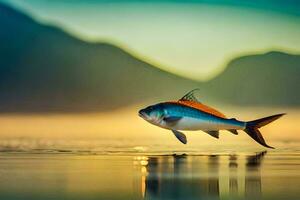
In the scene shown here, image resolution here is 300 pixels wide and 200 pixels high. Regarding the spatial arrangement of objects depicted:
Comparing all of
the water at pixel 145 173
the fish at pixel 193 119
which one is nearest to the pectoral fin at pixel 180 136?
the fish at pixel 193 119

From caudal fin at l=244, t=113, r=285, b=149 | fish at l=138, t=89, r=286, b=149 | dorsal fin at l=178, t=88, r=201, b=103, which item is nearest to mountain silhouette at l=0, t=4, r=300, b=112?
dorsal fin at l=178, t=88, r=201, b=103

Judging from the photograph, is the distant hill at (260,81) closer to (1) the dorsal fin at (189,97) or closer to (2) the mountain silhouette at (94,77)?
(2) the mountain silhouette at (94,77)

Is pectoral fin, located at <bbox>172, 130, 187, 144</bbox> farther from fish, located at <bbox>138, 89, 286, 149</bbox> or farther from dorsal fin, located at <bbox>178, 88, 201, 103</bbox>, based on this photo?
dorsal fin, located at <bbox>178, 88, 201, 103</bbox>

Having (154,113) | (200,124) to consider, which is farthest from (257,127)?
(154,113)

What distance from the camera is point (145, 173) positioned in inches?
186

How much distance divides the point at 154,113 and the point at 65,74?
74 cm

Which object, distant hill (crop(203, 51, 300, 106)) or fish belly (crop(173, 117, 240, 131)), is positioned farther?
distant hill (crop(203, 51, 300, 106))

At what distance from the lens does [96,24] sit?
17.8 ft

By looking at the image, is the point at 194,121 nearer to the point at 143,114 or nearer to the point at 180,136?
the point at 180,136

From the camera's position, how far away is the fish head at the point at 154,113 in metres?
5.05

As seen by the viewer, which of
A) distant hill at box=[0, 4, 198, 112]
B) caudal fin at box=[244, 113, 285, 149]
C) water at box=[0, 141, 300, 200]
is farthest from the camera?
distant hill at box=[0, 4, 198, 112]

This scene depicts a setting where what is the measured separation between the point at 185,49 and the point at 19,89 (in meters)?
1.15

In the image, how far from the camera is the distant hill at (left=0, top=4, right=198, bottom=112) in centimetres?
538

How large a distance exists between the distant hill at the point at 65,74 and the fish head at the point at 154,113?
0.30 m
